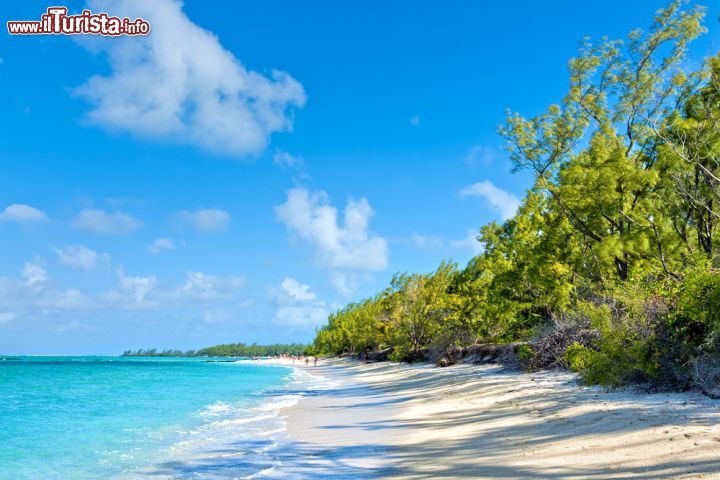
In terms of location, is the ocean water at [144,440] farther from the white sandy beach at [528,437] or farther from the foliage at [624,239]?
the foliage at [624,239]

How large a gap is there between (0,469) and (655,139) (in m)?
29.9

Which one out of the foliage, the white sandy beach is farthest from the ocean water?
the foliage

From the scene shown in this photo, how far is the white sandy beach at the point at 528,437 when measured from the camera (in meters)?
7.93

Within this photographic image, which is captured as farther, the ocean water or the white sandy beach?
the ocean water

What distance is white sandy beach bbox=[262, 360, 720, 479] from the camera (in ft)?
26.0

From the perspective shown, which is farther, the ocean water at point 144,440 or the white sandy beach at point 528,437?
the ocean water at point 144,440

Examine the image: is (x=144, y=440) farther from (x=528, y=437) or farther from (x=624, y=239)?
(x=624, y=239)

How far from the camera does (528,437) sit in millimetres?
10805

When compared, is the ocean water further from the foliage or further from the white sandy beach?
the foliage

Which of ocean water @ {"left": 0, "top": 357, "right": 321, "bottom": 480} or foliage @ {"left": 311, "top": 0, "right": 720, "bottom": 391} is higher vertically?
foliage @ {"left": 311, "top": 0, "right": 720, "bottom": 391}

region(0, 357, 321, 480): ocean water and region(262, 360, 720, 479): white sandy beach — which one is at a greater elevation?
region(262, 360, 720, 479): white sandy beach

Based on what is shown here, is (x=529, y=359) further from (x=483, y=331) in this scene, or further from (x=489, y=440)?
(x=483, y=331)

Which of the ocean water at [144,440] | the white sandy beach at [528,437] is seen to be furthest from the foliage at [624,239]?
the ocean water at [144,440]

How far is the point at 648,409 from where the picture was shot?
11281 mm
